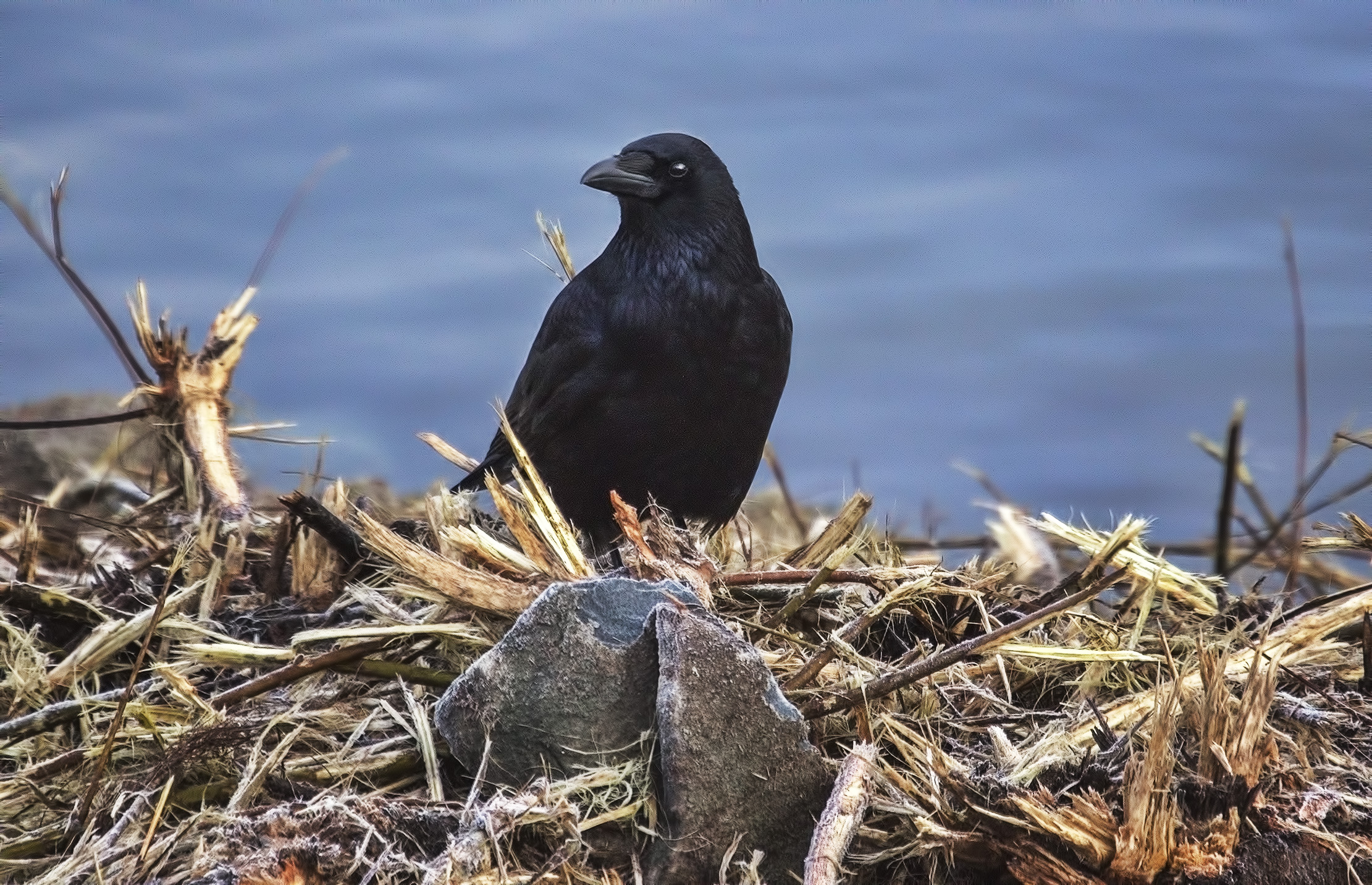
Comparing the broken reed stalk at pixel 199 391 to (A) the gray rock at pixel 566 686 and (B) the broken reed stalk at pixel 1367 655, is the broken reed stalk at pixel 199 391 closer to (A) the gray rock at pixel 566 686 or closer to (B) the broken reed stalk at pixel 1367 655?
(A) the gray rock at pixel 566 686

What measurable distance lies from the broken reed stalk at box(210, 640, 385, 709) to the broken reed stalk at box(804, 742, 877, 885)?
0.92 m

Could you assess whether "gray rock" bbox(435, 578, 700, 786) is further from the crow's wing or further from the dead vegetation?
the crow's wing

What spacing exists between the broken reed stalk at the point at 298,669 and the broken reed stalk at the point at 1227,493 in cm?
271

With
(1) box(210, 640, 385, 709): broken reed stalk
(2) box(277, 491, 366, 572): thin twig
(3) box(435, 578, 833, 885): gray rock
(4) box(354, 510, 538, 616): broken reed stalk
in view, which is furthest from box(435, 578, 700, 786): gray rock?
(2) box(277, 491, 366, 572): thin twig

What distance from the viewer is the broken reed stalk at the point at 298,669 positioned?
2.44 meters

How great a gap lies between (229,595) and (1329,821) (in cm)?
260

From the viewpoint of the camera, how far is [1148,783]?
193 centimetres

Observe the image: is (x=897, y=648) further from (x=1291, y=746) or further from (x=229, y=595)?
(x=229, y=595)

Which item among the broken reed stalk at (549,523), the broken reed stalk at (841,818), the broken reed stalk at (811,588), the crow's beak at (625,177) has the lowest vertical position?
the broken reed stalk at (841,818)

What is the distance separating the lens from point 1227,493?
428 centimetres

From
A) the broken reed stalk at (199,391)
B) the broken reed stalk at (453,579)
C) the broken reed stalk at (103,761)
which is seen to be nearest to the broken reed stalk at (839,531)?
the broken reed stalk at (453,579)

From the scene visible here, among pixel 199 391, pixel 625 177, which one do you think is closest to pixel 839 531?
pixel 625 177

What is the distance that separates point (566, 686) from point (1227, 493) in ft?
9.31

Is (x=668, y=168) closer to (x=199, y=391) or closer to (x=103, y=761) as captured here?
(x=199, y=391)
